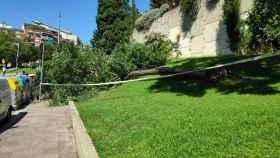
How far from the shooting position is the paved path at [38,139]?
7.38 metres

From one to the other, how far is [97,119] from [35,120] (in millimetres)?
3794

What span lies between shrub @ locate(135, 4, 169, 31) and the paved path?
81.1 ft

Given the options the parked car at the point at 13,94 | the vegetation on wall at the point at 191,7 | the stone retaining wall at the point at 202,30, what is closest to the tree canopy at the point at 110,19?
the stone retaining wall at the point at 202,30

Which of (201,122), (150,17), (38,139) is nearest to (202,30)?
(150,17)

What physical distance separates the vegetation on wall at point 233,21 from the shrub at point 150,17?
41.8 feet

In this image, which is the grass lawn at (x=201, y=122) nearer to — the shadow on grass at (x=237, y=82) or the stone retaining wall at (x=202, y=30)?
the shadow on grass at (x=237, y=82)

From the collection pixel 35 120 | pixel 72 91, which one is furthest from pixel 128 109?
pixel 72 91

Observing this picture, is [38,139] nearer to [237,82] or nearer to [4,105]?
[4,105]

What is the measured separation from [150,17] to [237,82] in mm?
26570

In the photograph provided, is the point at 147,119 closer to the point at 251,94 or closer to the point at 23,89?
the point at 251,94

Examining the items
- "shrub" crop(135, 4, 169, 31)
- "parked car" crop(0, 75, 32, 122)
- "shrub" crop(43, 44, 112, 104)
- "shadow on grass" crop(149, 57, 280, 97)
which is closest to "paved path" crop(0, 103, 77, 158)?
"parked car" crop(0, 75, 32, 122)

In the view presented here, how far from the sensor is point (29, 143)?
→ 838 cm

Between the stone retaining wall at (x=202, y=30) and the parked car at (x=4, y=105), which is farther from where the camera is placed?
the stone retaining wall at (x=202, y=30)

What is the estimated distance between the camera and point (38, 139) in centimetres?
890
